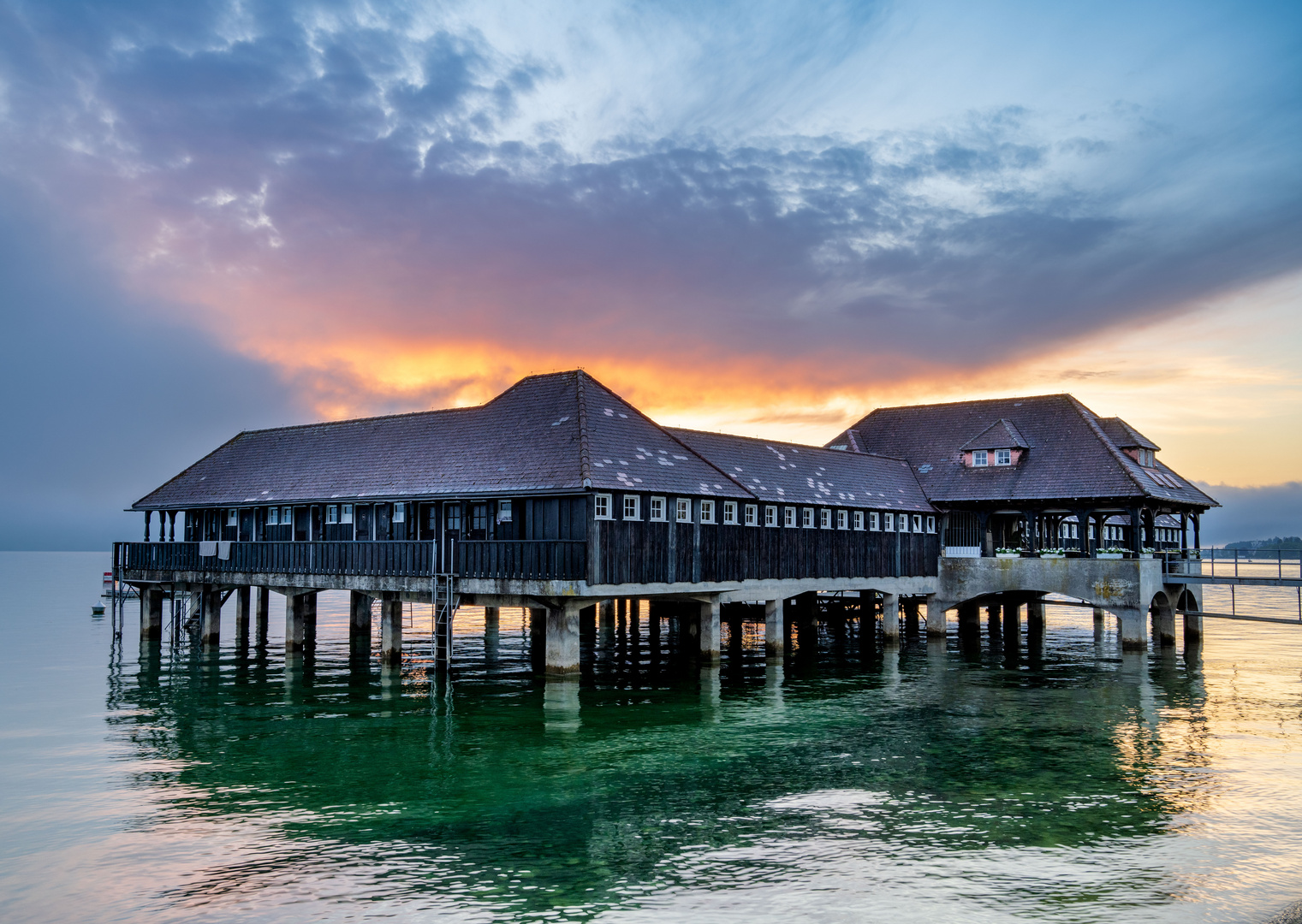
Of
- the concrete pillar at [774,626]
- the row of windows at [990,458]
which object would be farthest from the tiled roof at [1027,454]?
the concrete pillar at [774,626]

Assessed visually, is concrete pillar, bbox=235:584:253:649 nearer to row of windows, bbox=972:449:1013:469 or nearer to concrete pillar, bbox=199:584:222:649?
concrete pillar, bbox=199:584:222:649

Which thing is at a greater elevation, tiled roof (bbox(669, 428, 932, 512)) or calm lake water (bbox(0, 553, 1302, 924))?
tiled roof (bbox(669, 428, 932, 512))

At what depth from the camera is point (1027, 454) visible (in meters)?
50.2

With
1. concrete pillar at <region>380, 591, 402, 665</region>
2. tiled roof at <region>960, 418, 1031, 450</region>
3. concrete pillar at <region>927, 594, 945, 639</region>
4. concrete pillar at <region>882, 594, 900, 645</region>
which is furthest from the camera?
tiled roof at <region>960, 418, 1031, 450</region>

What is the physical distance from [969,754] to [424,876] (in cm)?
1338

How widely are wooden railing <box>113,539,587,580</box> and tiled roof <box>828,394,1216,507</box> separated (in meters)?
25.9

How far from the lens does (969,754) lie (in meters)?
22.8

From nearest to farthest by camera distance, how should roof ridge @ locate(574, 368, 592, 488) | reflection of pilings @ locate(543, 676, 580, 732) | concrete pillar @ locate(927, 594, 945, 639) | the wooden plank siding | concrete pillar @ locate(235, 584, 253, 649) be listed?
1. reflection of pilings @ locate(543, 676, 580, 732)
2. roof ridge @ locate(574, 368, 592, 488)
3. the wooden plank siding
4. concrete pillar @ locate(235, 584, 253, 649)
5. concrete pillar @ locate(927, 594, 945, 639)

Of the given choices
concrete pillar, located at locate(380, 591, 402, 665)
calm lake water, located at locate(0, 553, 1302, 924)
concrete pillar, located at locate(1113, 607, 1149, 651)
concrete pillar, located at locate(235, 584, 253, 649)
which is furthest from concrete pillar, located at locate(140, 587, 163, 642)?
concrete pillar, located at locate(1113, 607, 1149, 651)

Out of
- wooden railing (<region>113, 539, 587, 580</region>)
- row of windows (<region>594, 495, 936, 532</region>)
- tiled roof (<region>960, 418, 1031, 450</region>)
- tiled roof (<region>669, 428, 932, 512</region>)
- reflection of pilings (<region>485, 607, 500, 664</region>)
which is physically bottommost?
reflection of pilings (<region>485, 607, 500, 664</region>)

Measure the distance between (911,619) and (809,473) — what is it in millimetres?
15367

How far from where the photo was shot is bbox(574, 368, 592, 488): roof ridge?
3148 cm

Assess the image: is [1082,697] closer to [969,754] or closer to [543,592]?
[969,754]

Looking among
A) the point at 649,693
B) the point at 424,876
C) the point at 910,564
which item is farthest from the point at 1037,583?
the point at 424,876
